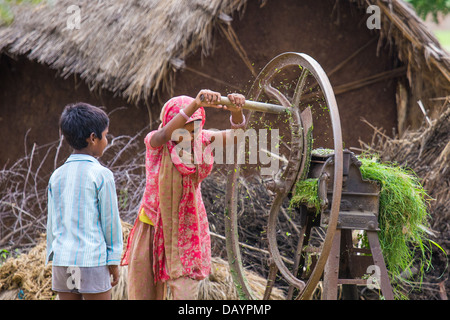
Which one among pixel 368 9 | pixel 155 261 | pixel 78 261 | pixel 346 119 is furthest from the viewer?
pixel 346 119

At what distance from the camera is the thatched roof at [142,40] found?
5008mm

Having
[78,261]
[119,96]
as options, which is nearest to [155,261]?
[78,261]

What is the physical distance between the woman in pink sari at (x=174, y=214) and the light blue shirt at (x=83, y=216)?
16.0 inches

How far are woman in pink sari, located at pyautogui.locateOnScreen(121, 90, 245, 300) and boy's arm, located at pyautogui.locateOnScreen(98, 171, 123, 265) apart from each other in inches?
15.6

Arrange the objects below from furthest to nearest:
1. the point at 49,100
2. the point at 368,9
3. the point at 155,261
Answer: the point at 49,100 → the point at 368,9 → the point at 155,261

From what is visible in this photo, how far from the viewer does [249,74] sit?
17.6 feet

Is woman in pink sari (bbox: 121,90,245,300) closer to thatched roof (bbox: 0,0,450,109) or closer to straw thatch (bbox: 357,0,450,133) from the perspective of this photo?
thatched roof (bbox: 0,0,450,109)

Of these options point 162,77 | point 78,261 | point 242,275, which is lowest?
point 242,275

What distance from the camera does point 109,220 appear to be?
2.58m

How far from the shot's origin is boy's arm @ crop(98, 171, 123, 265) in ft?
8.43

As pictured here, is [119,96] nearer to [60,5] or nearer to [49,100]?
[49,100]

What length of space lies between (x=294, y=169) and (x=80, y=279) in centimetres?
127

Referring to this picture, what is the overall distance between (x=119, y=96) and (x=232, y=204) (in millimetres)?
2452

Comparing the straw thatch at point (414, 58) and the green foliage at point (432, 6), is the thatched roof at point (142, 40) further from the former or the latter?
the green foliage at point (432, 6)
